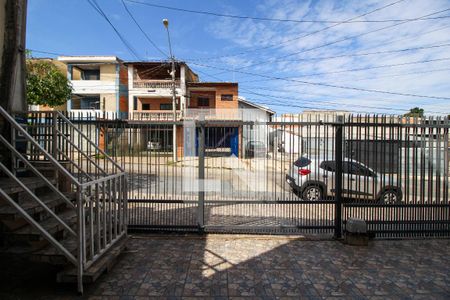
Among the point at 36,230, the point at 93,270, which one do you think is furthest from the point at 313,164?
the point at 36,230

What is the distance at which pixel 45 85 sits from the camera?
32.0ft

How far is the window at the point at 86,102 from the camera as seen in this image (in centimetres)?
2458

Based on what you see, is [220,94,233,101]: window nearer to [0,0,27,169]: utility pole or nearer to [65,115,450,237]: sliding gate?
[65,115,450,237]: sliding gate

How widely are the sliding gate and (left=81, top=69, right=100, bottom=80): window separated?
22450mm

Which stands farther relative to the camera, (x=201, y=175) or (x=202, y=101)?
(x=202, y=101)

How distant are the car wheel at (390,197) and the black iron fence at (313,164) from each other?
2cm

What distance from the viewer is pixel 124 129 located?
17.2 feet

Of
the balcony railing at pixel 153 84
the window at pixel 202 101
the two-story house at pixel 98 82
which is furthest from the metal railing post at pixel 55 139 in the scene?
the window at pixel 202 101

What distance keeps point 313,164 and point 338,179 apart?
0.61 metres

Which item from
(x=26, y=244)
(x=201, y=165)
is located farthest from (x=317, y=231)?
(x=26, y=244)

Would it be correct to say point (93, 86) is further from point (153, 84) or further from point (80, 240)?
point (80, 240)

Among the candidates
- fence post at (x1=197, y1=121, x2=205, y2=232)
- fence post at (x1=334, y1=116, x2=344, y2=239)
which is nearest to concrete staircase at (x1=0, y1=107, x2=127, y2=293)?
fence post at (x1=197, y1=121, x2=205, y2=232)

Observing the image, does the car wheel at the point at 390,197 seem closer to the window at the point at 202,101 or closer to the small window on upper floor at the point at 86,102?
the window at the point at 202,101

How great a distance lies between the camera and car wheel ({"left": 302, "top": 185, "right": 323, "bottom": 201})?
5.51 m
